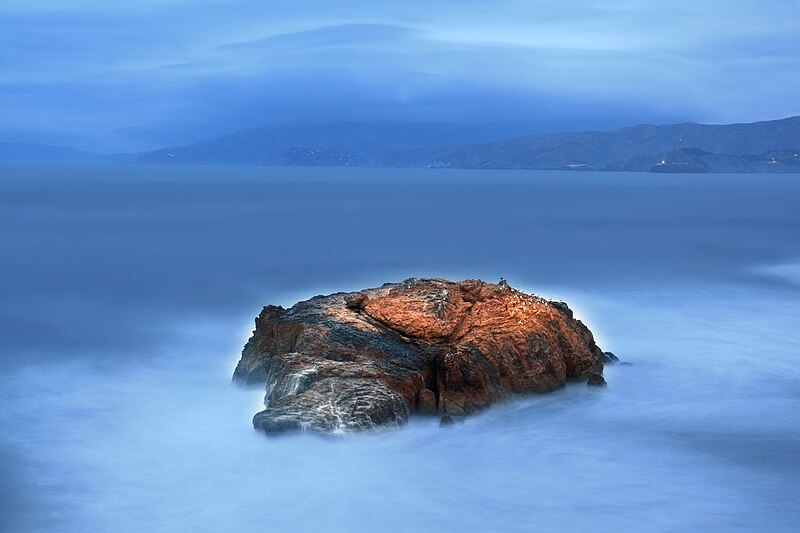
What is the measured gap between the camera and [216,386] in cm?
1131

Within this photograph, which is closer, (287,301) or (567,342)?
(567,342)

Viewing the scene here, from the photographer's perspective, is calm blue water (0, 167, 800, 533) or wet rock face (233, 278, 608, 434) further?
wet rock face (233, 278, 608, 434)

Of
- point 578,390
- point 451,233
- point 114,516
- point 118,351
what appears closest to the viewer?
point 114,516

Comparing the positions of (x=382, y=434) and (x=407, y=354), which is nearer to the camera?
(x=382, y=434)

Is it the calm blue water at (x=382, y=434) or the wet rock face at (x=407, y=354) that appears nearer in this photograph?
the calm blue water at (x=382, y=434)

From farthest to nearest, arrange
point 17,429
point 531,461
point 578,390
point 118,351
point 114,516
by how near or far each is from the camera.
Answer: point 118,351, point 578,390, point 17,429, point 531,461, point 114,516

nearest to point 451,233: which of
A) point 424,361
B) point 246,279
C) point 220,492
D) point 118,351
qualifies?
point 246,279

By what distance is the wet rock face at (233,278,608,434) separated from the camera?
9219 mm

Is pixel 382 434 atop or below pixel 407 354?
below

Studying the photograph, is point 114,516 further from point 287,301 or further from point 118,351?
point 287,301

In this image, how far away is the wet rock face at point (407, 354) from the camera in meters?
9.22

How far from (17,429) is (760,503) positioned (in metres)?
7.55

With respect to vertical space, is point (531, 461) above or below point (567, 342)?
below

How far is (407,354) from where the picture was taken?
34.0ft
